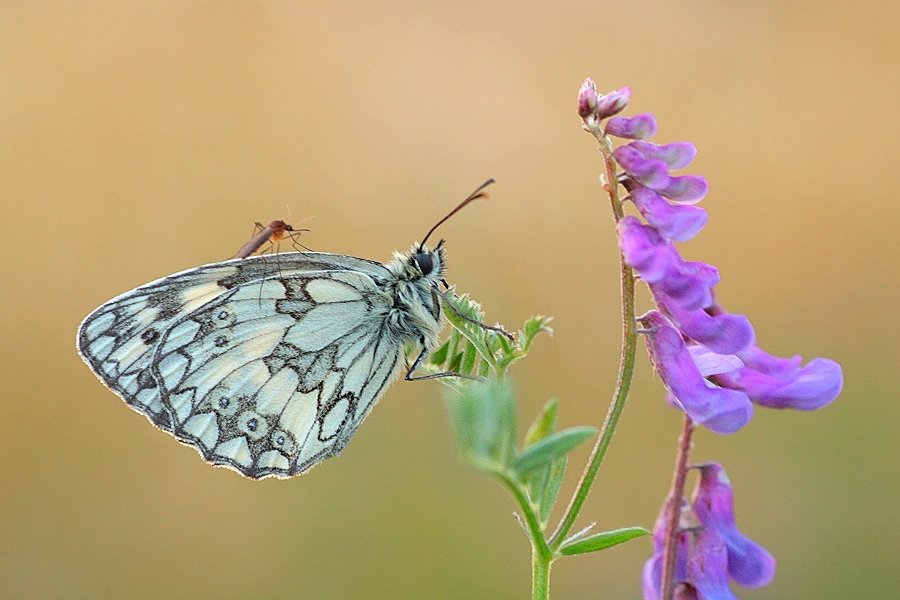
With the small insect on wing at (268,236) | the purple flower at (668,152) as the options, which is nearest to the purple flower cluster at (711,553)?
the purple flower at (668,152)

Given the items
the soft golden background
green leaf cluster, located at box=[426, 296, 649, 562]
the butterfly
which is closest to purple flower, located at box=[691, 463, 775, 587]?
green leaf cluster, located at box=[426, 296, 649, 562]

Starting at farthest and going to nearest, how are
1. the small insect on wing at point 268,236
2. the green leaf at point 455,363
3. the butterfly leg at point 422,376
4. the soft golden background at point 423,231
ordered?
1. the soft golden background at point 423,231
2. the small insect on wing at point 268,236
3. the green leaf at point 455,363
4. the butterfly leg at point 422,376

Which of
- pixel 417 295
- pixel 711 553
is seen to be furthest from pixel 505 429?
pixel 417 295

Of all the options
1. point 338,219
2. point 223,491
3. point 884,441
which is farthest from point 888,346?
point 223,491

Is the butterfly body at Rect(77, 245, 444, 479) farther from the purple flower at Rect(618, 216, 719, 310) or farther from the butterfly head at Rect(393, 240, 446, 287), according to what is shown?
the purple flower at Rect(618, 216, 719, 310)

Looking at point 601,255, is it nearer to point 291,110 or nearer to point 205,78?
point 291,110

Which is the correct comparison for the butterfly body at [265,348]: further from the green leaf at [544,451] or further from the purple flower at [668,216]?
the green leaf at [544,451]

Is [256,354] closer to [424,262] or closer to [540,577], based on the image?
[424,262]
